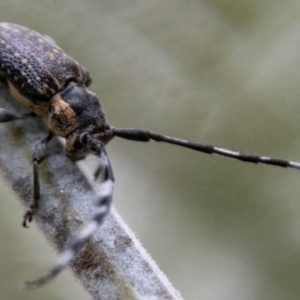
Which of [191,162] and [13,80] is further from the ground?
[13,80]

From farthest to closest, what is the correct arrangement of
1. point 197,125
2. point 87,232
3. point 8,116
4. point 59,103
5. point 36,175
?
point 197,125, point 59,103, point 8,116, point 36,175, point 87,232

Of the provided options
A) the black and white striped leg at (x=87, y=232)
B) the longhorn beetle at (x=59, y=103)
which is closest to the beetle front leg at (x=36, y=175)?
the longhorn beetle at (x=59, y=103)

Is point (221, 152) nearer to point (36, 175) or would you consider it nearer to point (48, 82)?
point (36, 175)

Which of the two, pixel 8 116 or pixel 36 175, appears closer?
pixel 36 175

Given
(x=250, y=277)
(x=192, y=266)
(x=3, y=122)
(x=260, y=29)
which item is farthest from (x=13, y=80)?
(x=260, y=29)

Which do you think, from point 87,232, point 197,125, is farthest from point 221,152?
point 197,125

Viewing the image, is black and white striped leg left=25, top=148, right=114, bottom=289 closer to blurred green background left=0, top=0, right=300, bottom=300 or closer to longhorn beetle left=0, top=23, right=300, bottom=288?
longhorn beetle left=0, top=23, right=300, bottom=288

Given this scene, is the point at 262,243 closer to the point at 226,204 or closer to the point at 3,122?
the point at 226,204
